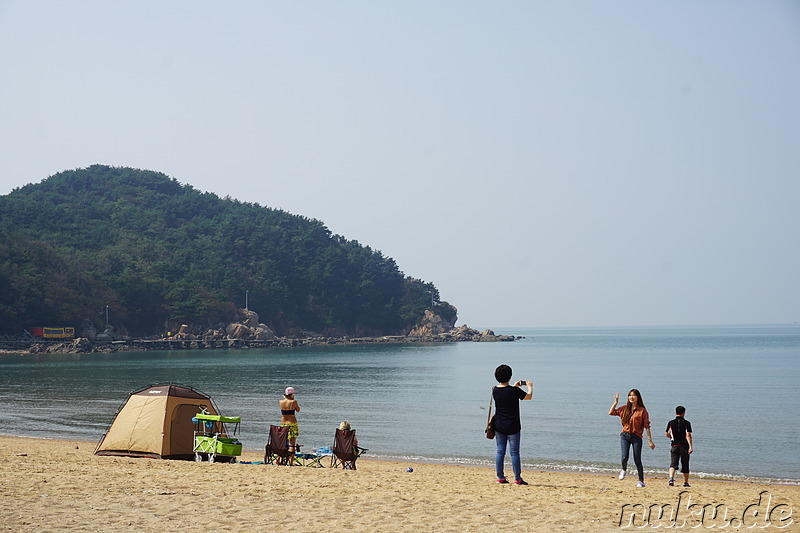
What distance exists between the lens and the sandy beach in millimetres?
8734

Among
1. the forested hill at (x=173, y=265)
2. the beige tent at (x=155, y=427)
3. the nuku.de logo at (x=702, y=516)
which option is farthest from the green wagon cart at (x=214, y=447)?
the forested hill at (x=173, y=265)

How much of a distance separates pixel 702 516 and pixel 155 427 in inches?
445

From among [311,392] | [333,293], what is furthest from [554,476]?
[333,293]

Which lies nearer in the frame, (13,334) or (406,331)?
(13,334)

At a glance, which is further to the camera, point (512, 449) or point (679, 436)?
point (679, 436)

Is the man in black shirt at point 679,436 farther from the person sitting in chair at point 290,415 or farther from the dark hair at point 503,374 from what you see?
the person sitting in chair at point 290,415

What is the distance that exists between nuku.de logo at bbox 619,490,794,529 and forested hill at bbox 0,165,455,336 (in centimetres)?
10158

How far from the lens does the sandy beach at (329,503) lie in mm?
8734

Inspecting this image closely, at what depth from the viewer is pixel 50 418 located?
28.7 m

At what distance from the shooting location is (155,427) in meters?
16.3

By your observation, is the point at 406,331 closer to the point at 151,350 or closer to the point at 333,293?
the point at 333,293

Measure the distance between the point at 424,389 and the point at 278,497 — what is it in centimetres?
3749

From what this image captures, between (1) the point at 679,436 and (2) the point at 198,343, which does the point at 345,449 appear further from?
(2) the point at 198,343

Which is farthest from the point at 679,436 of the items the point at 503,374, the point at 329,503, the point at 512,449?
the point at 329,503
